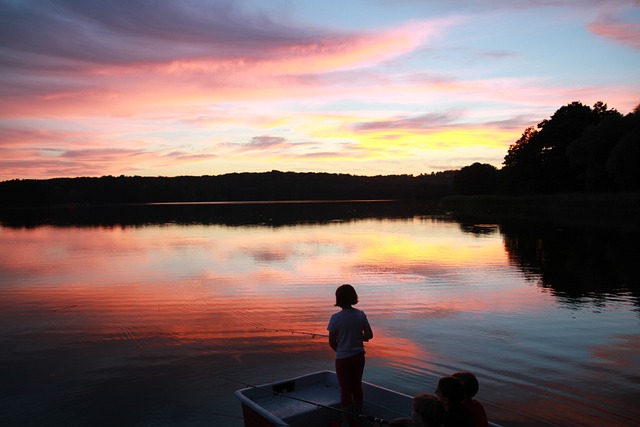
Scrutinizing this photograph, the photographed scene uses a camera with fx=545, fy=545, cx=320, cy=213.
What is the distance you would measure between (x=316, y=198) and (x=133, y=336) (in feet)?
510

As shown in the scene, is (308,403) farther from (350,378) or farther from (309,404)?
(350,378)

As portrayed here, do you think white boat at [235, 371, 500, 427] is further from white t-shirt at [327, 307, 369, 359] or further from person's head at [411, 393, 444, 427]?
person's head at [411, 393, 444, 427]

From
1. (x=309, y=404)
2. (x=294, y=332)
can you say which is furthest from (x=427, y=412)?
(x=294, y=332)

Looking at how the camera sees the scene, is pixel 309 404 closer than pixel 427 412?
No

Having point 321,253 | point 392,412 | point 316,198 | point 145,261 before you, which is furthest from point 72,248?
point 316,198

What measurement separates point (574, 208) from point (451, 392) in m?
56.8

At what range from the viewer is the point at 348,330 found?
5.76m

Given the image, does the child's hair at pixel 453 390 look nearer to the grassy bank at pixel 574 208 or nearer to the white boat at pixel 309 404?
the white boat at pixel 309 404

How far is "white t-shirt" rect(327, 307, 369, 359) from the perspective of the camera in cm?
576

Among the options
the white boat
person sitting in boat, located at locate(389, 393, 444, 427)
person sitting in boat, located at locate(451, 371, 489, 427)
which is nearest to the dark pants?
the white boat

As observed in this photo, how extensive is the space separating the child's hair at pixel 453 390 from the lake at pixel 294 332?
2695 millimetres

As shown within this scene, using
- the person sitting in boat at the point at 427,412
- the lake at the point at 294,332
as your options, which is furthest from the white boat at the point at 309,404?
the person sitting in boat at the point at 427,412

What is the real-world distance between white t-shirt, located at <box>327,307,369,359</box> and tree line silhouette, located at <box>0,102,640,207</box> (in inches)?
1959

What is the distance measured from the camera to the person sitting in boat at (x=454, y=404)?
4.39m
